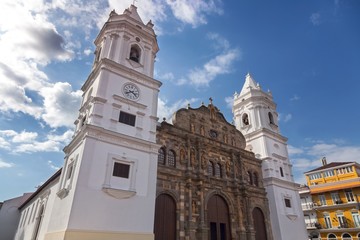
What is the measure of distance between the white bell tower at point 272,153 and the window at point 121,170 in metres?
15.9

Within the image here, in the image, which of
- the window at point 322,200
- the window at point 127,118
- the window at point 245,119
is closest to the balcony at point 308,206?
the window at point 322,200

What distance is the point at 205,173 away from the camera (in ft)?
68.3

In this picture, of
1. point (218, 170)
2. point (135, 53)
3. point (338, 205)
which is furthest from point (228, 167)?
point (338, 205)

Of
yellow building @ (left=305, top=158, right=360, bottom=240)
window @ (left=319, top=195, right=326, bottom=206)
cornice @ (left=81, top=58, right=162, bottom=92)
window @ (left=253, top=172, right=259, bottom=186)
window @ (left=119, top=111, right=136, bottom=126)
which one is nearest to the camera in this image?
window @ (left=119, top=111, right=136, bottom=126)

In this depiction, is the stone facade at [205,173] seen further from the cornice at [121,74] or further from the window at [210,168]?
the cornice at [121,74]

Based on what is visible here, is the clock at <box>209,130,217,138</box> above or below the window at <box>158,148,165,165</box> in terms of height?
above

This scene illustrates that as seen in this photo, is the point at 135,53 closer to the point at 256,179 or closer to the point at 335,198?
the point at 256,179

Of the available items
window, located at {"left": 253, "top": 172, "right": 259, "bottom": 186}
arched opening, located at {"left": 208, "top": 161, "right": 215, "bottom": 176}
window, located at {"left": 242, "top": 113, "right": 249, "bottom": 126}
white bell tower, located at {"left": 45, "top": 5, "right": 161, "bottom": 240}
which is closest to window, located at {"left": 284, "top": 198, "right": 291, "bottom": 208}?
window, located at {"left": 253, "top": 172, "right": 259, "bottom": 186}

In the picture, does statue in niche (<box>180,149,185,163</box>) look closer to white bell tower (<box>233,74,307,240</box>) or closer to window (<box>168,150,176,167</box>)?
window (<box>168,150,176,167</box>)

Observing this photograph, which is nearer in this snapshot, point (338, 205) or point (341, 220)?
point (341, 220)

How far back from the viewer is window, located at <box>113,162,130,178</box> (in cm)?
1539

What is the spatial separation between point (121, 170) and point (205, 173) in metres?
→ 7.93

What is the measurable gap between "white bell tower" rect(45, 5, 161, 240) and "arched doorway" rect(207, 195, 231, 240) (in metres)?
6.36

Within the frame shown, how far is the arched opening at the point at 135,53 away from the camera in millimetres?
20703
